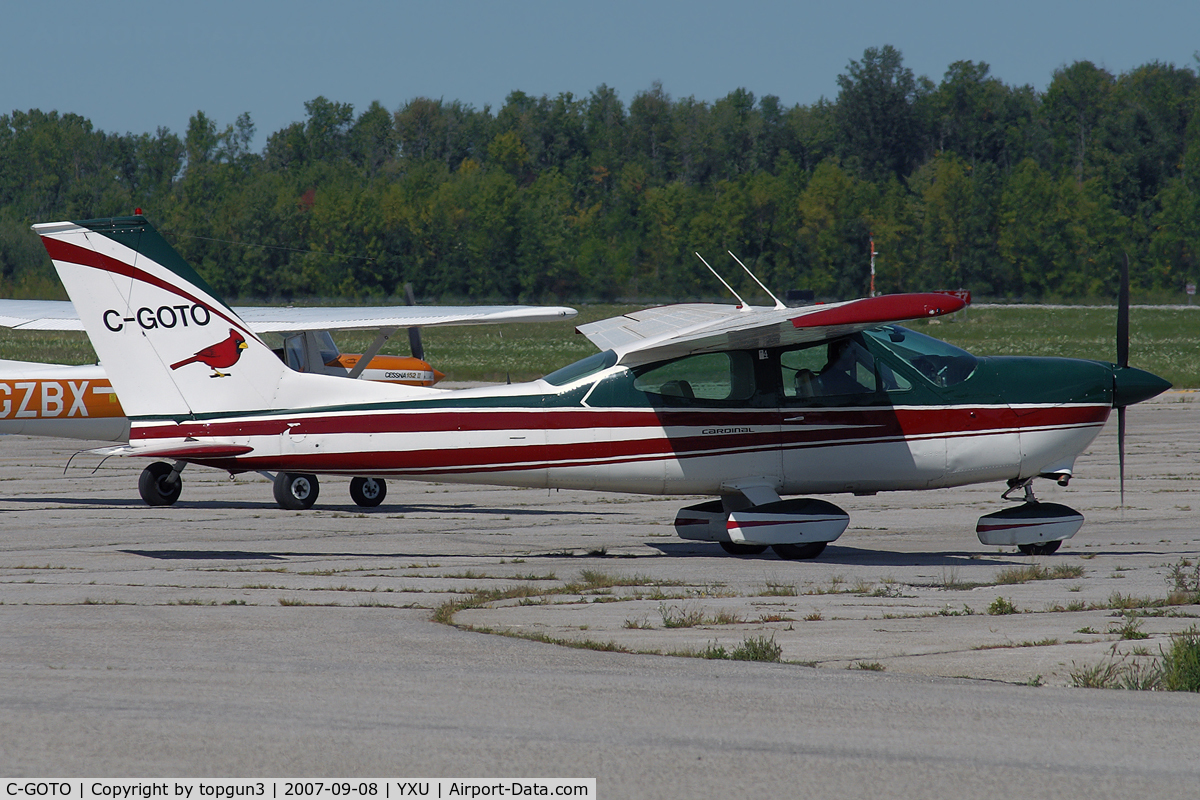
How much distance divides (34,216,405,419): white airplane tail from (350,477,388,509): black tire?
4.25 meters

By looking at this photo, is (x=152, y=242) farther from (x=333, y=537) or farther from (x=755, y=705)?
(x=755, y=705)

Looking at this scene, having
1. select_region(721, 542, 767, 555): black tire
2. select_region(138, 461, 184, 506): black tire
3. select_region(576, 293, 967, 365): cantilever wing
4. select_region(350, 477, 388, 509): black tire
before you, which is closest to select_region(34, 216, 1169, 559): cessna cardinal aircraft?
select_region(576, 293, 967, 365): cantilever wing

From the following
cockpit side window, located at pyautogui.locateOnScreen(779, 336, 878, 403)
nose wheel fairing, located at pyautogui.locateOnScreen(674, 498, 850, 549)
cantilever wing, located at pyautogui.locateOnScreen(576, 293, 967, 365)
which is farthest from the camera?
cockpit side window, located at pyautogui.locateOnScreen(779, 336, 878, 403)

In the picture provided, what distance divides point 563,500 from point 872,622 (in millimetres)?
8357

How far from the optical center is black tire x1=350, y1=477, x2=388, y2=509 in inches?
595

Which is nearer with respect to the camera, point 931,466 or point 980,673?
point 980,673

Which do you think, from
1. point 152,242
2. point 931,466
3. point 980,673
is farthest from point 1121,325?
point 152,242

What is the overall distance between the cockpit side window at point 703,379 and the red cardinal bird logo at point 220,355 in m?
3.60

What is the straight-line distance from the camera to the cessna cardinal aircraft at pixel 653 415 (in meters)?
10.8

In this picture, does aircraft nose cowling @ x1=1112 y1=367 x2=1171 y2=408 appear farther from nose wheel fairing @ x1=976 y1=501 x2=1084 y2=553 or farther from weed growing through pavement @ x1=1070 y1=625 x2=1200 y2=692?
weed growing through pavement @ x1=1070 y1=625 x2=1200 y2=692

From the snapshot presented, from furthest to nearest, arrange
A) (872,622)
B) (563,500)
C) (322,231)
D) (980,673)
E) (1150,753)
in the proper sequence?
(322,231)
(563,500)
(872,622)
(980,673)
(1150,753)

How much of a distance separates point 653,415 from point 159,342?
4461mm

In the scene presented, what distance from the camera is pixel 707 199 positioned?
98812 mm

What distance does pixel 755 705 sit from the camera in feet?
18.8
